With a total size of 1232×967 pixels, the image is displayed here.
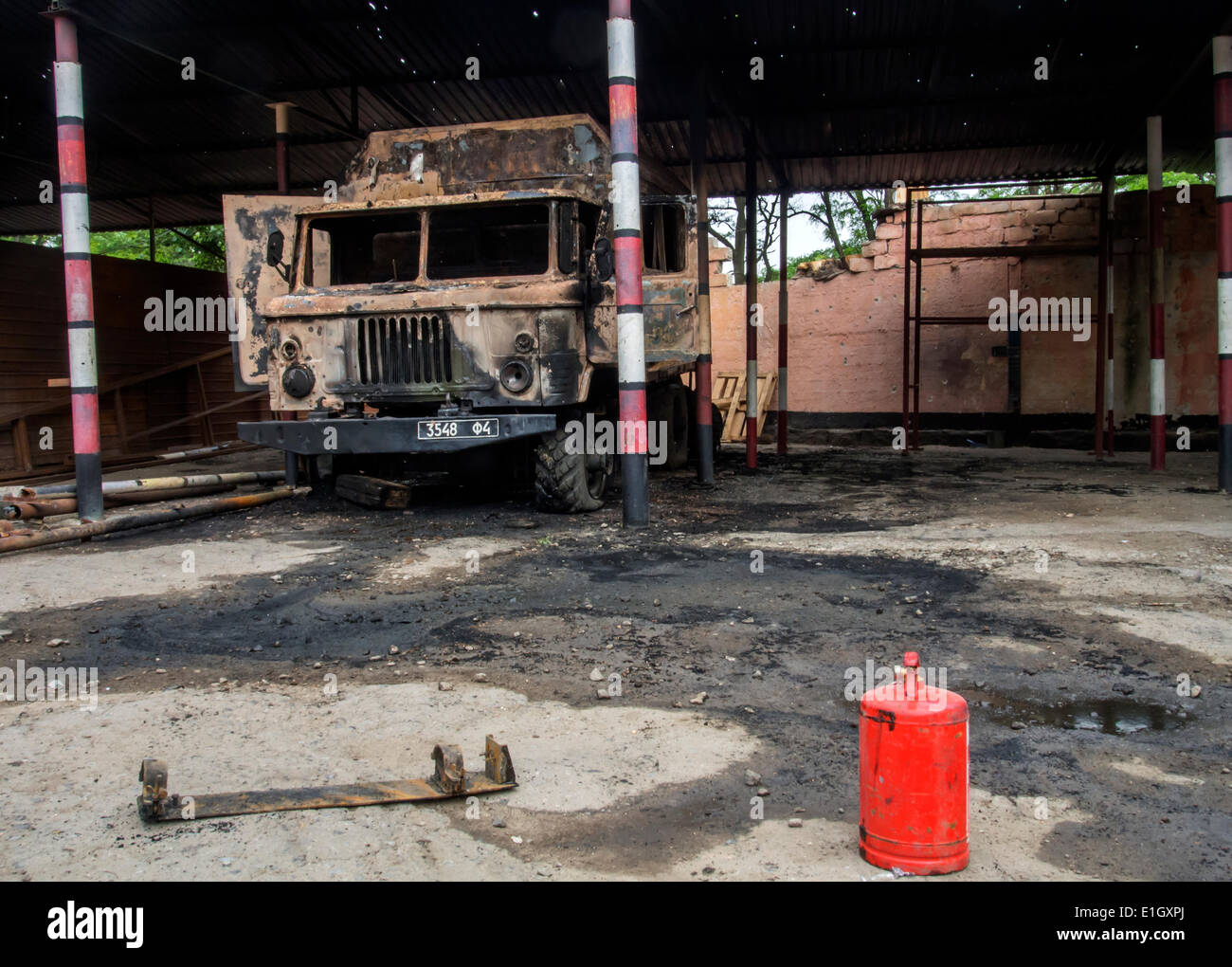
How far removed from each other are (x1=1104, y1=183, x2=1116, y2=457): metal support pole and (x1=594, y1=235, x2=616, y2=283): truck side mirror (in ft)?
26.1

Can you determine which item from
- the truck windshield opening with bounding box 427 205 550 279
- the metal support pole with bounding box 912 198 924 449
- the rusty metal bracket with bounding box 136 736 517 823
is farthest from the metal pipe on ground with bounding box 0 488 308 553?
the metal support pole with bounding box 912 198 924 449

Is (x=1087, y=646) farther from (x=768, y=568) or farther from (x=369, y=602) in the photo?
(x=369, y=602)

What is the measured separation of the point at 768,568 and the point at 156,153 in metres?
12.1

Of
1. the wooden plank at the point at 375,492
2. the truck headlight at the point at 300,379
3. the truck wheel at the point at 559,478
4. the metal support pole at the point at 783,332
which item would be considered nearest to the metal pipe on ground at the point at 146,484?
the wooden plank at the point at 375,492

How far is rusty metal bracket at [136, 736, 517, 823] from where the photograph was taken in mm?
2535

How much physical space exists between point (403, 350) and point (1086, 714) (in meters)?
5.61

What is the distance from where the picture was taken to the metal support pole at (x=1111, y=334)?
12.7m

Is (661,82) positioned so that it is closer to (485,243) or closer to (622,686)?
(485,243)

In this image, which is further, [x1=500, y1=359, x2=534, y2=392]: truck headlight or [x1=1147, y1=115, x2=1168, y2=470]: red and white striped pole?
[x1=1147, y1=115, x2=1168, y2=470]: red and white striped pole

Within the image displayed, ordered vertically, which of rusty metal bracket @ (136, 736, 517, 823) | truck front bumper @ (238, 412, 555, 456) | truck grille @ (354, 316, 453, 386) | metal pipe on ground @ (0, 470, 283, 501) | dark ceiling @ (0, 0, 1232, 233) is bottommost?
rusty metal bracket @ (136, 736, 517, 823)

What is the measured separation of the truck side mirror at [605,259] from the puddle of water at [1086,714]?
4.81 metres

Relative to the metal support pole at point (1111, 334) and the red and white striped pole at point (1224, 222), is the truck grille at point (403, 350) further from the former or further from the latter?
the metal support pole at point (1111, 334)

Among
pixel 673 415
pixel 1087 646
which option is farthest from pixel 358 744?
pixel 673 415

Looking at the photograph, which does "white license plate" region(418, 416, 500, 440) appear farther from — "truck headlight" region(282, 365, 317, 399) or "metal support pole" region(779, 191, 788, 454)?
"metal support pole" region(779, 191, 788, 454)
